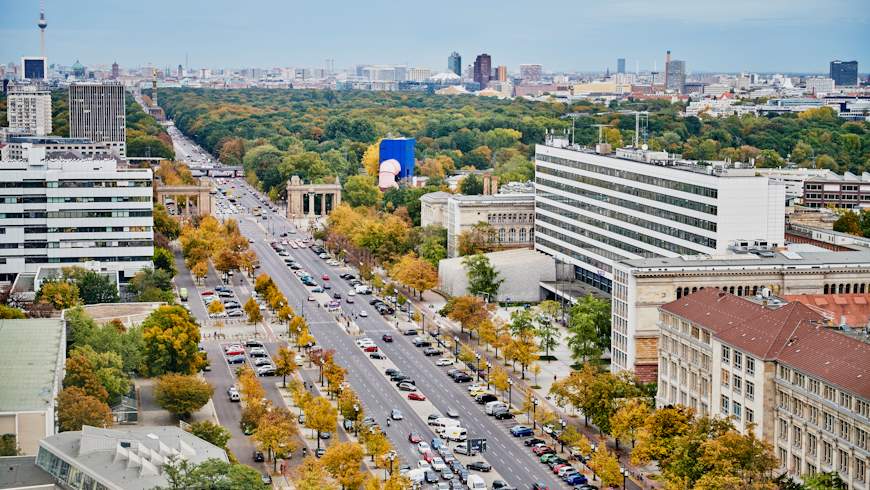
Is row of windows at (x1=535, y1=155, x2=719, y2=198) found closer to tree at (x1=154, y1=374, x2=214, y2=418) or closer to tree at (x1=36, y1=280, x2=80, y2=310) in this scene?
tree at (x1=154, y1=374, x2=214, y2=418)

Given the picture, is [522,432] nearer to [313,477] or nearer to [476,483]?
[476,483]

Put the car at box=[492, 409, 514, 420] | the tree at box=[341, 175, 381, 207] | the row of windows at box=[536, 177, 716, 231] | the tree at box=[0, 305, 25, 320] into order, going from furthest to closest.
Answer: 1. the tree at box=[341, 175, 381, 207]
2. the row of windows at box=[536, 177, 716, 231]
3. the tree at box=[0, 305, 25, 320]
4. the car at box=[492, 409, 514, 420]

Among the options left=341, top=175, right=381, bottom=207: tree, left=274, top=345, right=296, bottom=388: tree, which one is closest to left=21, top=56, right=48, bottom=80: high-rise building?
left=341, top=175, right=381, bottom=207: tree

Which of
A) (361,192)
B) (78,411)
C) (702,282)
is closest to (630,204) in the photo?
(702,282)

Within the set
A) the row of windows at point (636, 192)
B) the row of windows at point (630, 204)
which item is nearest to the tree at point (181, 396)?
the row of windows at point (630, 204)

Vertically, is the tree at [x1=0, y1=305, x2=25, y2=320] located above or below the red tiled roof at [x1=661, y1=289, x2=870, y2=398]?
below

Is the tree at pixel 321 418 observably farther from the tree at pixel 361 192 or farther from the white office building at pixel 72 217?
the tree at pixel 361 192

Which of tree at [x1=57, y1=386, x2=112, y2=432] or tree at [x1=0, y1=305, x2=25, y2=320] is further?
tree at [x1=0, y1=305, x2=25, y2=320]

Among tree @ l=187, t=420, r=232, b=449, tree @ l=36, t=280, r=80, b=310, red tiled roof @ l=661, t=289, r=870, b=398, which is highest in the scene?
red tiled roof @ l=661, t=289, r=870, b=398
